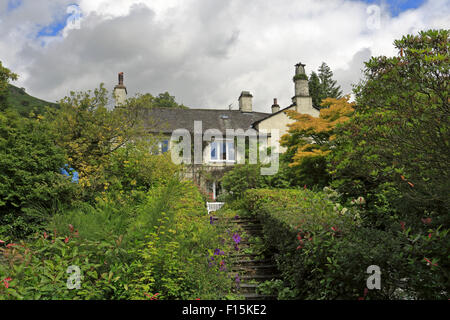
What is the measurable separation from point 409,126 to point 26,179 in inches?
368

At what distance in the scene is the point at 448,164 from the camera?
173 inches

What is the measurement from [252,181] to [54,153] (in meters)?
10.9

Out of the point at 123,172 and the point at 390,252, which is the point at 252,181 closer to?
the point at 123,172

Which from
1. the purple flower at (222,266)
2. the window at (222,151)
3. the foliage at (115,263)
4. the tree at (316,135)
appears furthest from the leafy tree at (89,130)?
the window at (222,151)

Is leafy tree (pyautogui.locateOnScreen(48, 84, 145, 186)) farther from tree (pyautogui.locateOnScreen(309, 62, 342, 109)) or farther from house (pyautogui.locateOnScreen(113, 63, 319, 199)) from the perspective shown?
tree (pyautogui.locateOnScreen(309, 62, 342, 109))

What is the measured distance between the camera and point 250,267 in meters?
8.38

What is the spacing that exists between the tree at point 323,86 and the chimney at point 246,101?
45.9ft

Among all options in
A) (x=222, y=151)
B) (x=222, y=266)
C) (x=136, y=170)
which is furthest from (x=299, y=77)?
(x=222, y=266)

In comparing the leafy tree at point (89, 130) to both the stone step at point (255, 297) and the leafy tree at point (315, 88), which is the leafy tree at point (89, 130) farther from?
the leafy tree at point (315, 88)

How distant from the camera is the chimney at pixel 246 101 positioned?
3100 cm

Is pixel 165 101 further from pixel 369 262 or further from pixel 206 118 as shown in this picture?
pixel 369 262

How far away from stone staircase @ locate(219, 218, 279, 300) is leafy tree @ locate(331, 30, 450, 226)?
3.22 meters

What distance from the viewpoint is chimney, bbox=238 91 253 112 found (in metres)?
31.0
